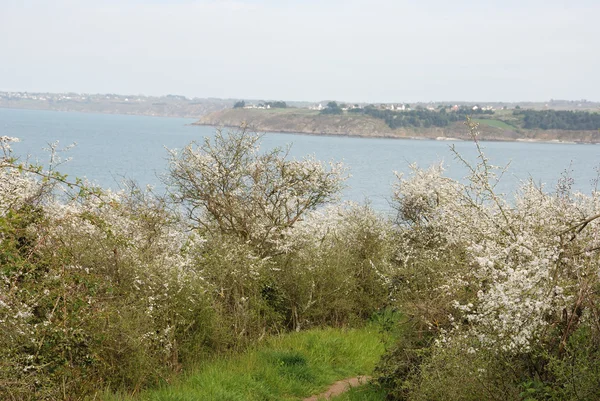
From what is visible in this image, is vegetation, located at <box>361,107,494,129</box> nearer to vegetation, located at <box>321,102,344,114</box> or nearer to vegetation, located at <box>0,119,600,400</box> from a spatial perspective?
vegetation, located at <box>321,102,344,114</box>

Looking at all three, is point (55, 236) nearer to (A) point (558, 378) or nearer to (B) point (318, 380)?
(B) point (318, 380)

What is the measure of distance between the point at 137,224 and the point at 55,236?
2.52m

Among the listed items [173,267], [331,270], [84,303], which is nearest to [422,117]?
[331,270]

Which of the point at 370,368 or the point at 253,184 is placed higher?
the point at 253,184

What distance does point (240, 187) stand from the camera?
14102 mm

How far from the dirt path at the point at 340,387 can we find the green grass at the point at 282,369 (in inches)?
4.4

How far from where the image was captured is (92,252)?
369 inches

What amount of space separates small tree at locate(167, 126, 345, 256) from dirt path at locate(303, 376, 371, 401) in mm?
3962

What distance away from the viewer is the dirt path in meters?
9.74

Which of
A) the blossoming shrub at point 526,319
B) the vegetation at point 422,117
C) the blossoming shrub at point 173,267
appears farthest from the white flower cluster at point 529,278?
the vegetation at point 422,117

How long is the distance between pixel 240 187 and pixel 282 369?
197 inches

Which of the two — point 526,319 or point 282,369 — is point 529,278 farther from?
point 282,369

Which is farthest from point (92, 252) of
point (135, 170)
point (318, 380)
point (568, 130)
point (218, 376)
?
point (568, 130)

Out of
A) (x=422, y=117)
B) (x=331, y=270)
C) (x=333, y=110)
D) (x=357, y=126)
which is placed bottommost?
(x=357, y=126)
